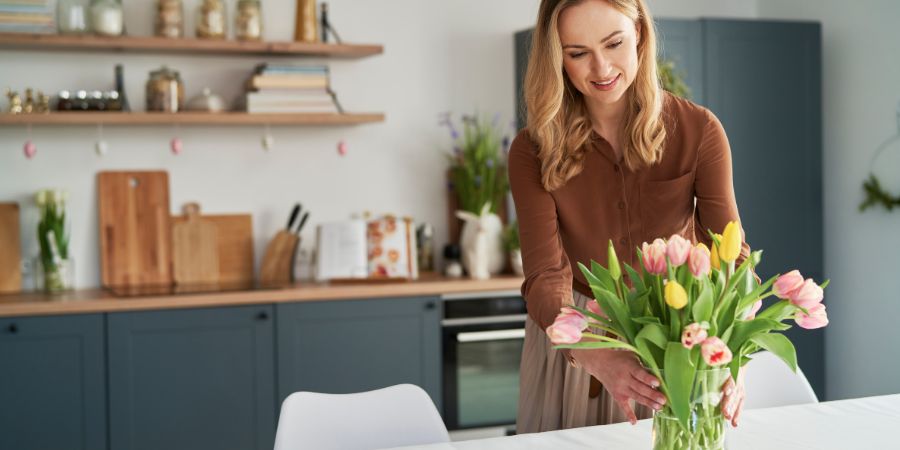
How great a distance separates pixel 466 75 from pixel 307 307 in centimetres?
140

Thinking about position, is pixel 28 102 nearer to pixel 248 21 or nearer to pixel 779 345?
pixel 248 21

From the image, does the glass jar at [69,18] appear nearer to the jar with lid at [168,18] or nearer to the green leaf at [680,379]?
the jar with lid at [168,18]

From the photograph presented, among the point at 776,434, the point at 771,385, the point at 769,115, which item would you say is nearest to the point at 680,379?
the point at 776,434

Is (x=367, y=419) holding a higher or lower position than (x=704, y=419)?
lower

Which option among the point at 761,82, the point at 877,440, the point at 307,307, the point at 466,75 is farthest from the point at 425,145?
the point at 877,440

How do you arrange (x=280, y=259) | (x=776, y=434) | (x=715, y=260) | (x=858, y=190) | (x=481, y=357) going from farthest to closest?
1. (x=858, y=190)
2. (x=280, y=259)
3. (x=481, y=357)
4. (x=776, y=434)
5. (x=715, y=260)

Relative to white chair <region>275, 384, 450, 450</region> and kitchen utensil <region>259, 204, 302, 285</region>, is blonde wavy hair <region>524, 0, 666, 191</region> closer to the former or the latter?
white chair <region>275, 384, 450, 450</region>

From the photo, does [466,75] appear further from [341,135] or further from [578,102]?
[578,102]

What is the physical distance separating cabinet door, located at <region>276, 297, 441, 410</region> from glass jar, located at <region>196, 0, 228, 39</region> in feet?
3.82

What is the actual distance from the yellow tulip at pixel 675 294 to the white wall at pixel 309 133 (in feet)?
10.5

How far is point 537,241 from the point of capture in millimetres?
2053

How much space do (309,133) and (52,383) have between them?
4.98ft

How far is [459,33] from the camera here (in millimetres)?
4598

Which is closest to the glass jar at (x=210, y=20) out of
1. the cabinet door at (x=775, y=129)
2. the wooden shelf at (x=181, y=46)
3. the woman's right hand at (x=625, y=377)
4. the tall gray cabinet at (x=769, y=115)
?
the wooden shelf at (x=181, y=46)
